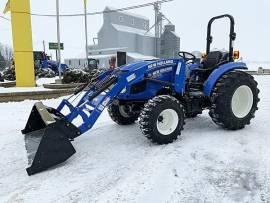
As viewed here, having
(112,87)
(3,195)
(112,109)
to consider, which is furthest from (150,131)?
(3,195)

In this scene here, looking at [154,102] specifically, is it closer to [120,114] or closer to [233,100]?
[120,114]

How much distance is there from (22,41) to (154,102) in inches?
373

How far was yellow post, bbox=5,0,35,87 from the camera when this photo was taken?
12266 mm

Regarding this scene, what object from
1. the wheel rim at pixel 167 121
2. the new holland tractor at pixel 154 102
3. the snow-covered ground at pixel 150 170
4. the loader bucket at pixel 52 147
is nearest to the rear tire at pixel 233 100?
the new holland tractor at pixel 154 102

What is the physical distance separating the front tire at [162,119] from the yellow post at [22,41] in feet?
30.1

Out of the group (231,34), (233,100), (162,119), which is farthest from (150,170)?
(231,34)

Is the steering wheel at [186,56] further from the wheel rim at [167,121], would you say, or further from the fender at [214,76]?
the wheel rim at [167,121]

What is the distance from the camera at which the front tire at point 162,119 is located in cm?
453

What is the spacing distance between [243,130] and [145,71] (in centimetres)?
203

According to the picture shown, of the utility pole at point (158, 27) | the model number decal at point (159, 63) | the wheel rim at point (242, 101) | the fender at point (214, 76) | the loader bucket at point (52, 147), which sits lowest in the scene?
the loader bucket at point (52, 147)

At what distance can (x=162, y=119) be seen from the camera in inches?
188

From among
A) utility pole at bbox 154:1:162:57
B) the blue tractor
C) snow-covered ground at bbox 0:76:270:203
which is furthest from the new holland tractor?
utility pole at bbox 154:1:162:57

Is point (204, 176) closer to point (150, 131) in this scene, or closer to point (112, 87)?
point (150, 131)

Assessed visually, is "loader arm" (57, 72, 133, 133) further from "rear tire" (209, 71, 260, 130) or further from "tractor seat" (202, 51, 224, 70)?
"tractor seat" (202, 51, 224, 70)
